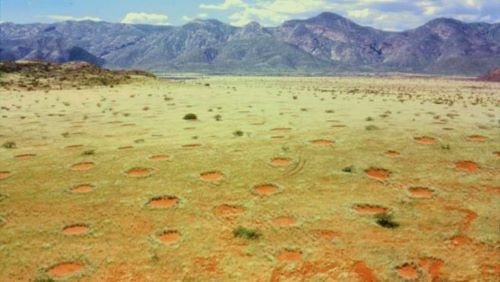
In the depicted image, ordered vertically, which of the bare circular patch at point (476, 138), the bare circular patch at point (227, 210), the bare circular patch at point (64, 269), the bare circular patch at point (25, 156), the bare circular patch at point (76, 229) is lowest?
the bare circular patch at point (64, 269)

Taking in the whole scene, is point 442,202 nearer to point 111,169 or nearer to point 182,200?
point 182,200

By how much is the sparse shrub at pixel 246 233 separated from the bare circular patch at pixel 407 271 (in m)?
5.09

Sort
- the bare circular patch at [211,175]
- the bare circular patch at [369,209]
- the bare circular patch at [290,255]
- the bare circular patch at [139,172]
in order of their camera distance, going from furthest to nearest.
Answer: the bare circular patch at [139,172]
the bare circular patch at [211,175]
the bare circular patch at [369,209]
the bare circular patch at [290,255]

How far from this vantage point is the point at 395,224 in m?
19.4

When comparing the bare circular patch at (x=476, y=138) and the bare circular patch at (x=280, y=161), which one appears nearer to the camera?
the bare circular patch at (x=280, y=161)

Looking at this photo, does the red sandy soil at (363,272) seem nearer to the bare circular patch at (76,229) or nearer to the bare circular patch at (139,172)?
the bare circular patch at (76,229)

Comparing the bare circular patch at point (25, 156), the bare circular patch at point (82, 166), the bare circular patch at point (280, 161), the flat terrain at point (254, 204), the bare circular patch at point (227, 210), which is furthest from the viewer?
the bare circular patch at point (25, 156)

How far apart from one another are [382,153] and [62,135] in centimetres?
2340

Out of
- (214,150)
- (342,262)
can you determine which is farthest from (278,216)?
(214,150)

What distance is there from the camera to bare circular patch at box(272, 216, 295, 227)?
63.4 ft

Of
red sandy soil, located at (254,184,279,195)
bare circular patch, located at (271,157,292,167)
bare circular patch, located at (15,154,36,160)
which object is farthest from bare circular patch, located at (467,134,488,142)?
bare circular patch, located at (15,154,36,160)

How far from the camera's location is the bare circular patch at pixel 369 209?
68.0 feet

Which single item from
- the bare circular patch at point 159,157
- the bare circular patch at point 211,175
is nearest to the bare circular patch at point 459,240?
the bare circular patch at point 211,175

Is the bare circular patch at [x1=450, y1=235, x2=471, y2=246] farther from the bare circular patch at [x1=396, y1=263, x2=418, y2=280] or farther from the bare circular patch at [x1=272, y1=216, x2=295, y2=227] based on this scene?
the bare circular patch at [x1=272, y1=216, x2=295, y2=227]
